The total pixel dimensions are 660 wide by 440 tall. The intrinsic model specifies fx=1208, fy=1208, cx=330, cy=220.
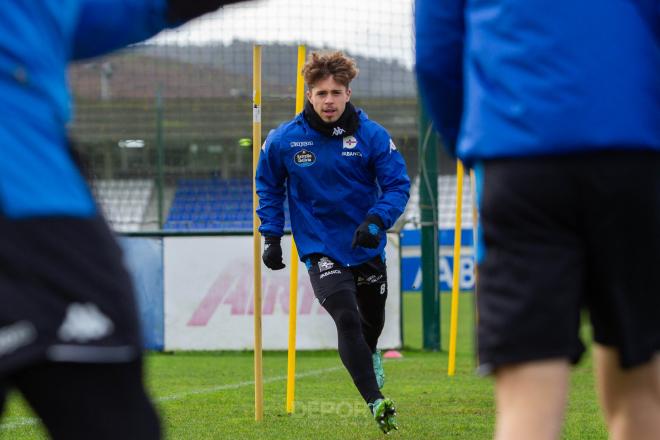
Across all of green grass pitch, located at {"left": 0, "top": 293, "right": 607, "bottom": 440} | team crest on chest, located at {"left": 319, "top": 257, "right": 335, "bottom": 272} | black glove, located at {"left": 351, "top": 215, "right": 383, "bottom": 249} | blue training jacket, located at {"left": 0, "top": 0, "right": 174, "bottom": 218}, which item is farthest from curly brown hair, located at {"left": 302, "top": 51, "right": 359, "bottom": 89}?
blue training jacket, located at {"left": 0, "top": 0, "right": 174, "bottom": 218}

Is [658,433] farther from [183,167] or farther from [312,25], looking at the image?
[183,167]

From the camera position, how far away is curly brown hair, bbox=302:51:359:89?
700 cm

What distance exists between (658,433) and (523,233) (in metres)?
0.66

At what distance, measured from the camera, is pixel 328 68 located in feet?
23.0

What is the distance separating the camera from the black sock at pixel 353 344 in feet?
21.3

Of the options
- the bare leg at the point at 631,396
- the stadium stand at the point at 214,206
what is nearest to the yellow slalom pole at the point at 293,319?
the bare leg at the point at 631,396

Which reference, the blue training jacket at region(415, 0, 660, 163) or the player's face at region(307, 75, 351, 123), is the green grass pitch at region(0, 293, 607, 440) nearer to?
the player's face at region(307, 75, 351, 123)

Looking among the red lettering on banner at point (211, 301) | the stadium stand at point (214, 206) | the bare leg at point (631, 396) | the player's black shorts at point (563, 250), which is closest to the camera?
the player's black shorts at point (563, 250)

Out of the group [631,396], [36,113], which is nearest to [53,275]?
[36,113]

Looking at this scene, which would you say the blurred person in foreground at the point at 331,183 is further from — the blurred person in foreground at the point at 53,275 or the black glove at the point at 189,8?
the blurred person in foreground at the point at 53,275

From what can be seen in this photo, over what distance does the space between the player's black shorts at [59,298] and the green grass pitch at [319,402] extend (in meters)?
3.89

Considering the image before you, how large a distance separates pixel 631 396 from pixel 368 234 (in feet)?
12.1

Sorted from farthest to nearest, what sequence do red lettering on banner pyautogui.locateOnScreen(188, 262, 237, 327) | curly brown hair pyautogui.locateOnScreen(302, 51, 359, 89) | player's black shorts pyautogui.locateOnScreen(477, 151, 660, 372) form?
red lettering on banner pyautogui.locateOnScreen(188, 262, 237, 327)
curly brown hair pyautogui.locateOnScreen(302, 51, 359, 89)
player's black shorts pyautogui.locateOnScreen(477, 151, 660, 372)

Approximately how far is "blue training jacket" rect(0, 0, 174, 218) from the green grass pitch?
3873mm
